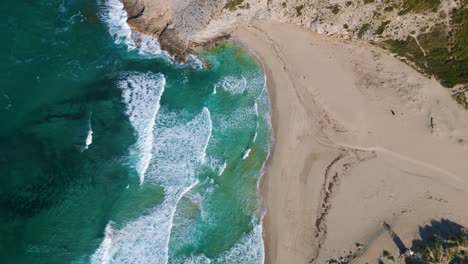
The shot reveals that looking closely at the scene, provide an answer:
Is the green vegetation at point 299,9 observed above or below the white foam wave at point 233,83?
above

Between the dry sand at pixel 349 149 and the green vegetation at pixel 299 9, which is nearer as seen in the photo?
the dry sand at pixel 349 149

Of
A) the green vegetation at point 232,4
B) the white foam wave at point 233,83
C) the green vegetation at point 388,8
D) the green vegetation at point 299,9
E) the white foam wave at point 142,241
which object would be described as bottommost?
the white foam wave at point 142,241

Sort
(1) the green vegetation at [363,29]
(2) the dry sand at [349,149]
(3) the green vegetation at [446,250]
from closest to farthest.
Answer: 1. (3) the green vegetation at [446,250]
2. (2) the dry sand at [349,149]
3. (1) the green vegetation at [363,29]

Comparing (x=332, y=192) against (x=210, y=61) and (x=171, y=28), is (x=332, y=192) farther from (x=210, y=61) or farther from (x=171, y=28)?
(x=171, y=28)

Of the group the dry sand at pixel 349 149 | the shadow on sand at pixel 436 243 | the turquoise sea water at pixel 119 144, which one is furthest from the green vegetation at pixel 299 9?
the shadow on sand at pixel 436 243

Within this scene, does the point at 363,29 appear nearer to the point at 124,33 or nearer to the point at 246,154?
the point at 246,154

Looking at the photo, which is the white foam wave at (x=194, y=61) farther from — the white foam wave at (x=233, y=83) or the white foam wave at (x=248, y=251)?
the white foam wave at (x=248, y=251)

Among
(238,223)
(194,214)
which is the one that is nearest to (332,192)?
(238,223)

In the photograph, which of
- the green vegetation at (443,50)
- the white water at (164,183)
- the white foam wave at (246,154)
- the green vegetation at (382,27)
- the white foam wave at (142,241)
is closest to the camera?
the white foam wave at (142,241)
